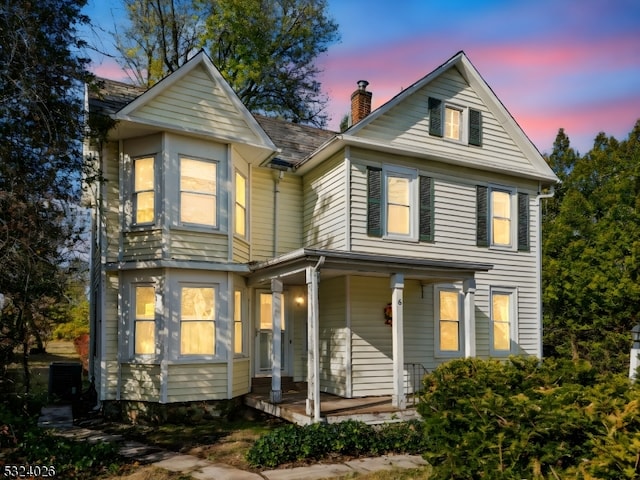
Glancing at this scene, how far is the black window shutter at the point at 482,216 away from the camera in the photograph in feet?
45.2

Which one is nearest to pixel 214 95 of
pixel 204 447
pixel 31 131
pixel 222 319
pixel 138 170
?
pixel 138 170

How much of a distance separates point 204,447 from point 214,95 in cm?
752

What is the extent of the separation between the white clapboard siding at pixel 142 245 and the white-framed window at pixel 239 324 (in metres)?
2.06

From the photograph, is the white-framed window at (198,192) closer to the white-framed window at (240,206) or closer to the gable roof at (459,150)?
the white-framed window at (240,206)

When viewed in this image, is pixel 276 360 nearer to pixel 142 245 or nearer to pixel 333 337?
pixel 333 337

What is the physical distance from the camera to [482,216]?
547 inches

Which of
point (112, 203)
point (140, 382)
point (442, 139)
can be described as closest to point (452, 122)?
point (442, 139)

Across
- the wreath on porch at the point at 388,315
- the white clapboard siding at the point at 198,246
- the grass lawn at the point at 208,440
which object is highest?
the white clapboard siding at the point at 198,246

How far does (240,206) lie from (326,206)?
7.07ft

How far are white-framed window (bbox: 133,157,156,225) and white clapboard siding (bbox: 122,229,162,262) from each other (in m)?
0.29

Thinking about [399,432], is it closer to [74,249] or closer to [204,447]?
[204,447]

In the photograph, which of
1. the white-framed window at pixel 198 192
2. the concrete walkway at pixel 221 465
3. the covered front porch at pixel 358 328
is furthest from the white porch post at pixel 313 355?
the white-framed window at pixel 198 192

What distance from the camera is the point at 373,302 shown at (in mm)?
12070

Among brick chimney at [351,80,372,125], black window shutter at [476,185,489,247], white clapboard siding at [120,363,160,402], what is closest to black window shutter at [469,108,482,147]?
black window shutter at [476,185,489,247]
